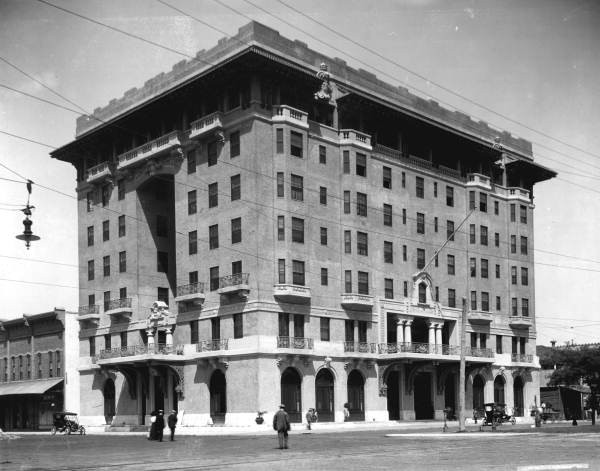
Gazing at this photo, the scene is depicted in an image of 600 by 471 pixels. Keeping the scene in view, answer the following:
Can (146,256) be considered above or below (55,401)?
above

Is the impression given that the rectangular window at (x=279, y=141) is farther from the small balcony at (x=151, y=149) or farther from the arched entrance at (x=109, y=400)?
the arched entrance at (x=109, y=400)

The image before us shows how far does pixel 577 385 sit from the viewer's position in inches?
3376

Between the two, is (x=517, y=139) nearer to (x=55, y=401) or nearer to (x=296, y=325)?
(x=296, y=325)

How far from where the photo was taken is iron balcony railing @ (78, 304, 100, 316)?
70.4 meters

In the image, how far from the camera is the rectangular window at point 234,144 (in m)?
58.7

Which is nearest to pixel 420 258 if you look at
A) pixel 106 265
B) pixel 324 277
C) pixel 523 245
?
pixel 324 277

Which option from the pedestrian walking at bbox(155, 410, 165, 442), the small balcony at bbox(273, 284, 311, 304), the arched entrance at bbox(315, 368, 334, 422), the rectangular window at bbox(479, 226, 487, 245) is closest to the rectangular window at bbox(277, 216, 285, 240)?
the small balcony at bbox(273, 284, 311, 304)

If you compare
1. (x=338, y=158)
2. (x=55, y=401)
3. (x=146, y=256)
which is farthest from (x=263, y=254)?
(x=55, y=401)

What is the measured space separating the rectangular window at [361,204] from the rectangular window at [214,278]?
11.8 m

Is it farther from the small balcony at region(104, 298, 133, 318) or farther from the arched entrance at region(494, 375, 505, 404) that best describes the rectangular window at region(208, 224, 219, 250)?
the arched entrance at region(494, 375, 505, 404)

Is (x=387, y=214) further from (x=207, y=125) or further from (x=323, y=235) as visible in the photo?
(x=207, y=125)

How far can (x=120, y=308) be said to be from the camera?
66.8 meters

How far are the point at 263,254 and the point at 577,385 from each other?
4513 cm

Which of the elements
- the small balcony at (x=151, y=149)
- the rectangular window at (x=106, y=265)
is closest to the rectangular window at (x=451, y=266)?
the small balcony at (x=151, y=149)
